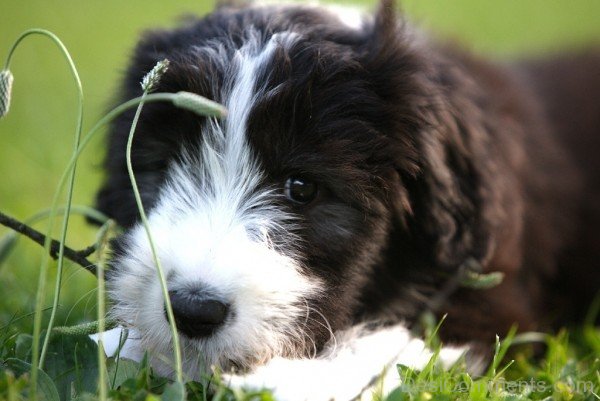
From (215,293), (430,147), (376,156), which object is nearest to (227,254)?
(215,293)

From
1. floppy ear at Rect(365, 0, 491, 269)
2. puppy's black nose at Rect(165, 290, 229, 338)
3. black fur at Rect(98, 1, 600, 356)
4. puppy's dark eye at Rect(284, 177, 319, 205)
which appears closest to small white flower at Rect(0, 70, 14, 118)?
black fur at Rect(98, 1, 600, 356)

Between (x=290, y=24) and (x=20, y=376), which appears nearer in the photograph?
(x=20, y=376)

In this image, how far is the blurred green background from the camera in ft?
12.6

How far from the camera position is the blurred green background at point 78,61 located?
3832 millimetres

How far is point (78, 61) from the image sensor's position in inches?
349

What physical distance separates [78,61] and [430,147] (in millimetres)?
6676

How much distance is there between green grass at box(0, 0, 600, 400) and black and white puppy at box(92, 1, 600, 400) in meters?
0.24

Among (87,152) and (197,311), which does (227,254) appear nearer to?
(197,311)

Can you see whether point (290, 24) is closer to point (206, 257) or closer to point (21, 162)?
point (206, 257)

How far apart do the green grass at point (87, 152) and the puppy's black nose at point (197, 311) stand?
0.20m

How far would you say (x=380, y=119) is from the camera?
9.82 feet

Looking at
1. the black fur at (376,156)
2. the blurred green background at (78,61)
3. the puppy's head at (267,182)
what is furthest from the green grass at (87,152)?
the black fur at (376,156)

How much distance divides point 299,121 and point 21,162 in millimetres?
3773

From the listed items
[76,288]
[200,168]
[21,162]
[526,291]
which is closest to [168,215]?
[200,168]
